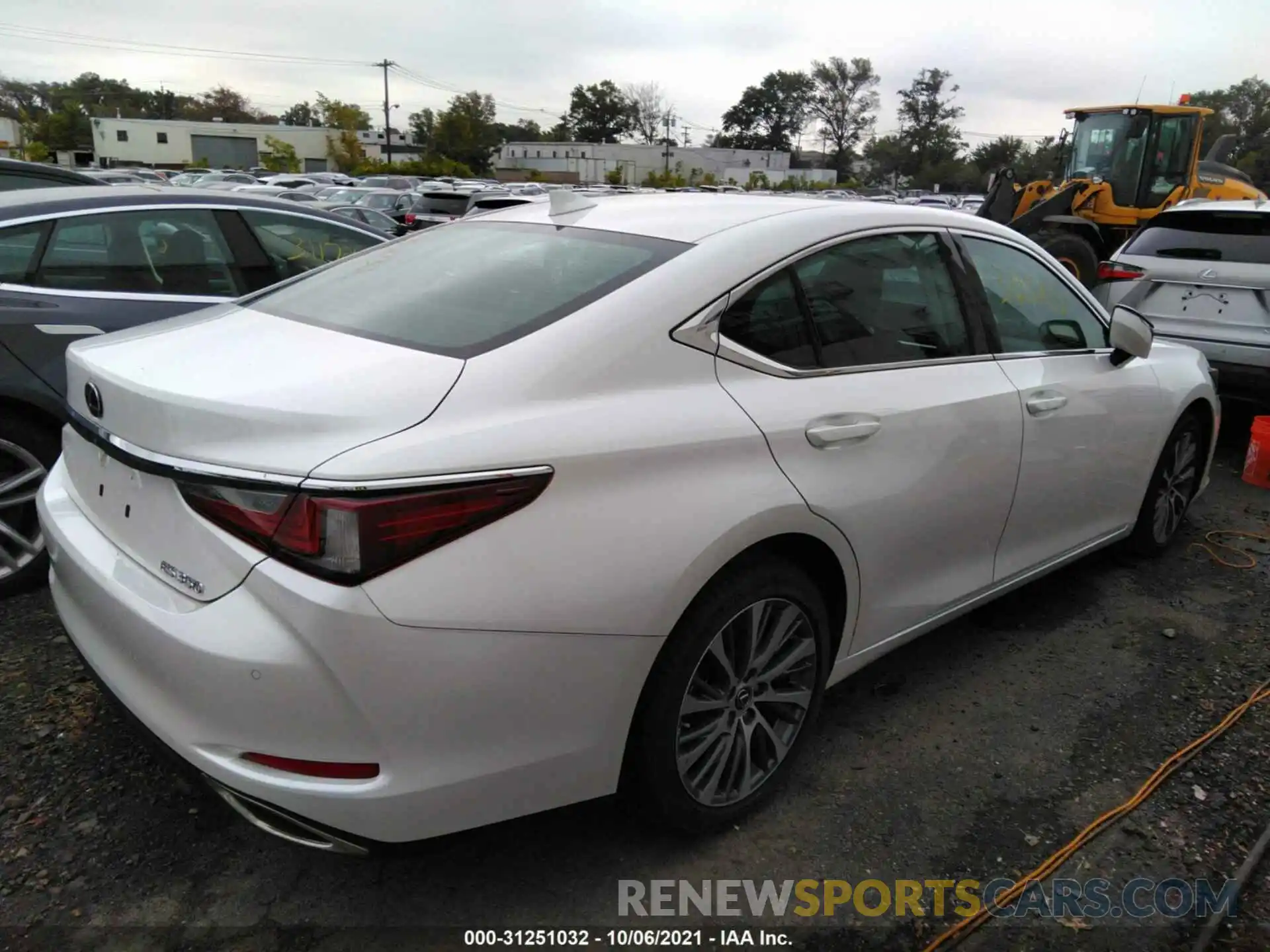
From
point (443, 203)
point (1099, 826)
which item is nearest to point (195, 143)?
point (443, 203)

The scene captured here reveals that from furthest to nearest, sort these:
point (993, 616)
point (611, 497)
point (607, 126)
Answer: point (607, 126) < point (993, 616) < point (611, 497)

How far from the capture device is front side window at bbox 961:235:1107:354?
3.23 metres

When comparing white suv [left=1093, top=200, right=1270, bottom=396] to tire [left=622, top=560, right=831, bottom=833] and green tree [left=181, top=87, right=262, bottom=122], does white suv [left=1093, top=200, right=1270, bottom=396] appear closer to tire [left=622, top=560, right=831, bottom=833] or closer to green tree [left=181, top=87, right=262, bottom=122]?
tire [left=622, top=560, right=831, bottom=833]

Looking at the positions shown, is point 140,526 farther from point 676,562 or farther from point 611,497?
point 676,562

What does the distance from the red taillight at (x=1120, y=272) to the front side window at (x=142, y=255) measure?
5.92 meters

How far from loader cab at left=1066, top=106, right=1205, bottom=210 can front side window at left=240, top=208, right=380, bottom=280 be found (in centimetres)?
1160

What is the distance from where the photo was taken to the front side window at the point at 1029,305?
127 inches

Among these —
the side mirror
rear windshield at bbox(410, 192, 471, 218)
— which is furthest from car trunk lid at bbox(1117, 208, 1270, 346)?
rear windshield at bbox(410, 192, 471, 218)

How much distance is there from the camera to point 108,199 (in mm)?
4031

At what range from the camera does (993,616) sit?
3963 millimetres

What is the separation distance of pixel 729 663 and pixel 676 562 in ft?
1.39

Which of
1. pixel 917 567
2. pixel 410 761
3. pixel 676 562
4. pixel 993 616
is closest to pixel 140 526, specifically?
pixel 410 761

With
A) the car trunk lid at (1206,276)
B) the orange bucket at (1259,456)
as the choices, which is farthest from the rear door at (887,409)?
the car trunk lid at (1206,276)

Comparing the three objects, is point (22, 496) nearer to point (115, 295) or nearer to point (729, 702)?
point (115, 295)
